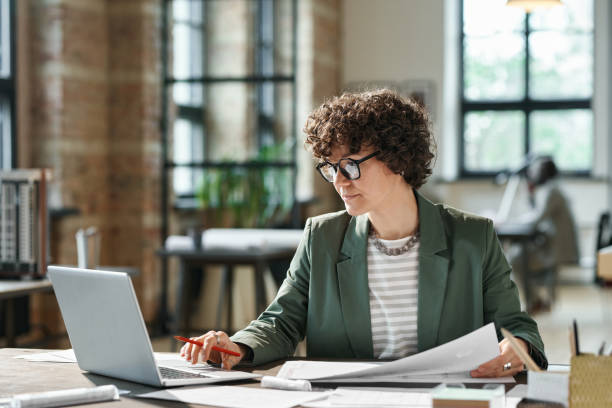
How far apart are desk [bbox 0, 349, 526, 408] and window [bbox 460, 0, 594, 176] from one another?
7857 millimetres

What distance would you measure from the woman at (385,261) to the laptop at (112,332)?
0.69 ft

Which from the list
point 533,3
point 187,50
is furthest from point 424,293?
point 187,50

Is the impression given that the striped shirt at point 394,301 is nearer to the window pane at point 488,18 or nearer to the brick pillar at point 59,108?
the brick pillar at point 59,108

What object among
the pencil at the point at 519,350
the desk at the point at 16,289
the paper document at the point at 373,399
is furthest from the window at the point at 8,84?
the pencil at the point at 519,350

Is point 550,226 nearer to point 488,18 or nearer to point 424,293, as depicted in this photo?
point 488,18

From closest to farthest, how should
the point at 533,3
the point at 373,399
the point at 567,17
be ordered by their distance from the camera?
the point at 373,399, the point at 533,3, the point at 567,17

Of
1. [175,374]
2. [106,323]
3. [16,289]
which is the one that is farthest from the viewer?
[16,289]

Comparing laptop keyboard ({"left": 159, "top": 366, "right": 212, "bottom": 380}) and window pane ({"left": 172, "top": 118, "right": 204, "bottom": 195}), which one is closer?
laptop keyboard ({"left": 159, "top": 366, "right": 212, "bottom": 380})

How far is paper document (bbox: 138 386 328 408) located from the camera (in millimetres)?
1478

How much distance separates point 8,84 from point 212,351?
4061mm

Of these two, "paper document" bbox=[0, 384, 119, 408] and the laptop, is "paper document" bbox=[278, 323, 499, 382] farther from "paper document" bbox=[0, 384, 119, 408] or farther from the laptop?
"paper document" bbox=[0, 384, 119, 408]

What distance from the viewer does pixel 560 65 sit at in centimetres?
921

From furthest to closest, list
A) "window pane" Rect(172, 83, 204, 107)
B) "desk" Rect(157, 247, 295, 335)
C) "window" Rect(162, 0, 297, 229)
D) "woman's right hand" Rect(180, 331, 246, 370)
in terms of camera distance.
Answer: "window pane" Rect(172, 83, 204, 107), "window" Rect(162, 0, 297, 229), "desk" Rect(157, 247, 295, 335), "woman's right hand" Rect(180, 331, 246, 370)

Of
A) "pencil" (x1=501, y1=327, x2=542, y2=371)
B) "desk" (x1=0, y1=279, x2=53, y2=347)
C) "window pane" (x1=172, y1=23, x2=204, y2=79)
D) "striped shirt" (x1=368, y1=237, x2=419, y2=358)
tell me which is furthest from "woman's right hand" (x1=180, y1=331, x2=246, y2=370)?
"window pane" (x1=172, y1=23, x2=204, y2=79)
